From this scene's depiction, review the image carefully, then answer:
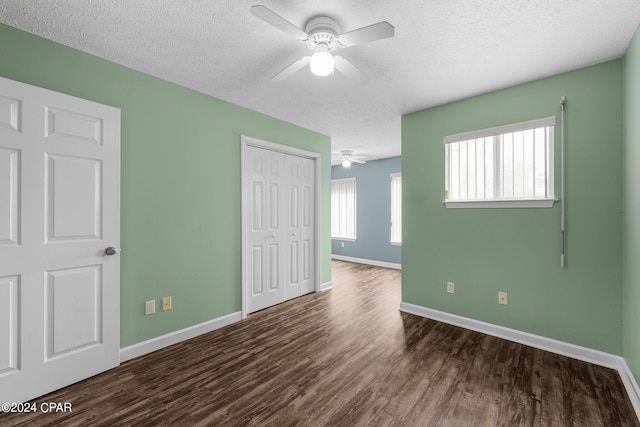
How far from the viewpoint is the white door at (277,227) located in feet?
11.5

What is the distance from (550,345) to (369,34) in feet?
9.80

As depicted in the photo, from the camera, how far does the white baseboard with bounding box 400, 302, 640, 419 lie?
1.99 metres

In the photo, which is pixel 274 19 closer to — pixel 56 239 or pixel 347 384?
pixel 56 239

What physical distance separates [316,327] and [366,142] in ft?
10.6

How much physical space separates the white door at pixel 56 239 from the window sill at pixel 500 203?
322 centimetres

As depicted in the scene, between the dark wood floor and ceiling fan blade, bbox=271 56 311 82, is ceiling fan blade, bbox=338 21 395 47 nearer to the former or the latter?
ceiling fan blade, bbox=271 56 311 82

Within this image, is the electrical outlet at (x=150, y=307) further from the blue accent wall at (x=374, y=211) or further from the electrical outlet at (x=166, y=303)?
the blue accent wall at (x=374, y=211)

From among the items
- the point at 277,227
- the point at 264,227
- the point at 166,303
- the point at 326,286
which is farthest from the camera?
the point at 326,286

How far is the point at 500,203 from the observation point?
2814 mm

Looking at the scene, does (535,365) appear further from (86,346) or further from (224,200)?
(86,346)

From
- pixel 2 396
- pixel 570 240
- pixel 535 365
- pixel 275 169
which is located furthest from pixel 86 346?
pixel 570 240

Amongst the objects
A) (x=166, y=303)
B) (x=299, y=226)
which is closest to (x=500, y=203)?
(x=299, y=226)

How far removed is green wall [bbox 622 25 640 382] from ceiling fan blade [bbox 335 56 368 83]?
1.82 metres

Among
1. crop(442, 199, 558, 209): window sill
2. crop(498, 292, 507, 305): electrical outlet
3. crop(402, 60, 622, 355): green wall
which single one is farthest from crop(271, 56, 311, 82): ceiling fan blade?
crop(498, 292, 507, 305): electrical outlet
